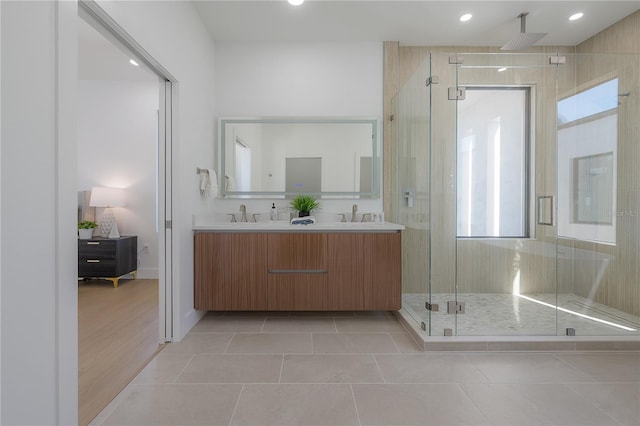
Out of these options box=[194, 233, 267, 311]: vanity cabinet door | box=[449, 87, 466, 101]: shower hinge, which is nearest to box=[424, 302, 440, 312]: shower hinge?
box=[194, 233, 267, 311]: vanity cabinet door

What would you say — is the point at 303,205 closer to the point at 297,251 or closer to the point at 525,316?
the point at 297,251

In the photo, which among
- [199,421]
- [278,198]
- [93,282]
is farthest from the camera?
[93,282]

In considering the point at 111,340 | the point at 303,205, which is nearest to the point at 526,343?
the point at 303,205

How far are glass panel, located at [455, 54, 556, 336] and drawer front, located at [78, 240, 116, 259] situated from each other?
3857 millimetres

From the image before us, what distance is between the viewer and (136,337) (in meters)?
2.45

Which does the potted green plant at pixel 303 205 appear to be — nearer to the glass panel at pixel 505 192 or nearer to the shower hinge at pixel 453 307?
the glass panel at pixel 505 192

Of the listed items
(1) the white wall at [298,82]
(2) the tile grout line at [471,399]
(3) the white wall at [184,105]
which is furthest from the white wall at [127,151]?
(2) the tile grout line at [471,399]

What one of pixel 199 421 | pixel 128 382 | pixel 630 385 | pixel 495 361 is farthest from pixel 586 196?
pixel 128 382

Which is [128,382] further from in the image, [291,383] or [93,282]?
[93,282]

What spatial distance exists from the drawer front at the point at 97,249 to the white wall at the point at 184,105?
1831mm

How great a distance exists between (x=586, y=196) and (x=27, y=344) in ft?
11.7

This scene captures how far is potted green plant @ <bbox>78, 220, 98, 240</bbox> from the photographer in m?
4.00

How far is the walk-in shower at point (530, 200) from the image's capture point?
95.8 inches

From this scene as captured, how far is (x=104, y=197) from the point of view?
413 centimetres
